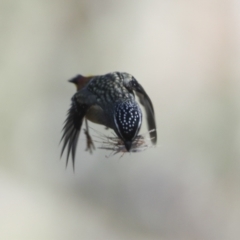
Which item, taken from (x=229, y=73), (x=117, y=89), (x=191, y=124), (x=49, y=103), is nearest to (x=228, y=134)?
(x=191, y=124)

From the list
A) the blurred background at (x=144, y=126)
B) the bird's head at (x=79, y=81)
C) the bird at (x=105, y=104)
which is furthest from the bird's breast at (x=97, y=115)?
the blurred background at (x=144, y=126)

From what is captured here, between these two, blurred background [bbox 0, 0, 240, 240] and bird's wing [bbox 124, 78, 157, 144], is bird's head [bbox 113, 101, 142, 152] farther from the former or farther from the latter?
blurred background [bbox 0, 0, 240, 240]

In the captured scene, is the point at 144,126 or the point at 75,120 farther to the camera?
the point at 144,126

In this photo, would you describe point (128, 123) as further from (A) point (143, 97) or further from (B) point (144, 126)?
(B) point (144, 126)

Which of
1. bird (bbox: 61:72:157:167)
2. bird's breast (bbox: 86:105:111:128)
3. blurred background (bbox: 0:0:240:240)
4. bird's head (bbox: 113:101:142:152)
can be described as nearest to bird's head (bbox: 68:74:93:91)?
bird (bbox: 61:72:157:167)

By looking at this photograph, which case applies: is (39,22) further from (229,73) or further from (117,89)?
(117,89)

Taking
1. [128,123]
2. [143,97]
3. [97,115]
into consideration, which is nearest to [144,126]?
[143,97]

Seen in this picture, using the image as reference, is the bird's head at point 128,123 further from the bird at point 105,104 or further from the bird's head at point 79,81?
the bird's head at point 79,81
